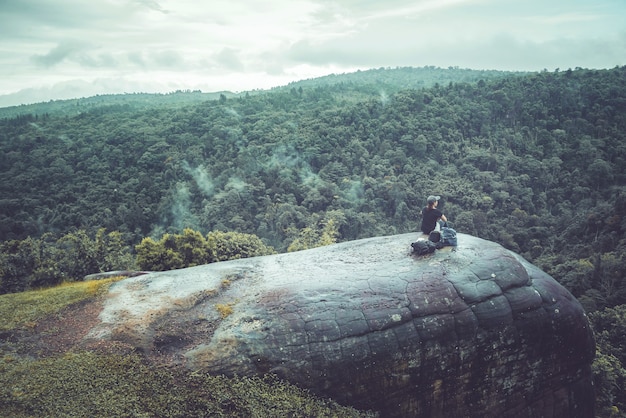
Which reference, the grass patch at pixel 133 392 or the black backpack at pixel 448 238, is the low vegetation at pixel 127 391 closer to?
the grass patch at pixel 133 392

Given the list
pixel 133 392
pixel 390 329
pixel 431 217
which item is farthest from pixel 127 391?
pixel 431 217

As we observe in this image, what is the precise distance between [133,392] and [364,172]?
5573 centimetres

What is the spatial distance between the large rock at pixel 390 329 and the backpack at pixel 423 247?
236mm

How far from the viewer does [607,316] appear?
83.6 ft

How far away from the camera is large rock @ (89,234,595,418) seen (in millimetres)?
11219

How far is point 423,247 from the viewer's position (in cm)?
1397

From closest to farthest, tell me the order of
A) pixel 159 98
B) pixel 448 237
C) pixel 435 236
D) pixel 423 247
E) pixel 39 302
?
pixel 39 302 → pixel 423 247 → pixel 435 236 → pixel 448 237 → pixel 159 98

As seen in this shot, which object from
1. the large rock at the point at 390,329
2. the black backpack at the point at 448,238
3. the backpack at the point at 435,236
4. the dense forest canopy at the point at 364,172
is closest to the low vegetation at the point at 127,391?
the large rock at the point at 390,329

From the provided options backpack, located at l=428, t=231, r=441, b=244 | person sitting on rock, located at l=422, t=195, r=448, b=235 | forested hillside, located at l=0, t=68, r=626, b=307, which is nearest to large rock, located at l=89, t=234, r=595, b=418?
backpack, located at l=428, t=231, r=441, b=244

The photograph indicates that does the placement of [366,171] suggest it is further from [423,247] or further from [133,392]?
[133,392]

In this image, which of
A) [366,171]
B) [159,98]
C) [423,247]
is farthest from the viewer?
[159,98]

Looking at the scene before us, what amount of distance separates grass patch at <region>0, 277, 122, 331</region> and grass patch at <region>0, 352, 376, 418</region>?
2.08 m

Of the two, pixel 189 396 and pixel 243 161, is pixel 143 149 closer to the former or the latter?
pixel 243 161

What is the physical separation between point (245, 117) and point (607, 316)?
2880 inches
